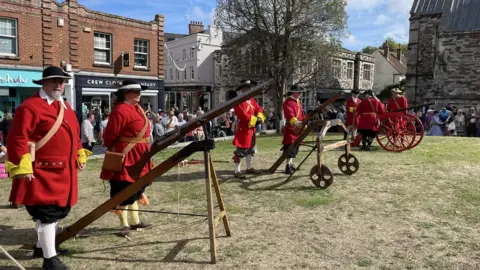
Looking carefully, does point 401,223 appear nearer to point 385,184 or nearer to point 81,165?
point 385,184

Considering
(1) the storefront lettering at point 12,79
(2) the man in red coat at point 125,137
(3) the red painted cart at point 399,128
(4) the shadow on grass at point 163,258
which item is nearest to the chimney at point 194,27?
(1) the storefront lettering at point 12,79

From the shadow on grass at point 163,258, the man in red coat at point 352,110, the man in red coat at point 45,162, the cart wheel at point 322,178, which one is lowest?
the shadow on grass at point 163,258

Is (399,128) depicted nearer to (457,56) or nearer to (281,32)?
(281,32)

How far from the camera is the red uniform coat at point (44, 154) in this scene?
3.48 m

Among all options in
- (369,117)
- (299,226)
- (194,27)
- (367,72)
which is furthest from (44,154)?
(367,72)

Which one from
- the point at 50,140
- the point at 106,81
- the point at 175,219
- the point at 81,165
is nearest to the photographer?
the point at 50,140

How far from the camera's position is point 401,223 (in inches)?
193

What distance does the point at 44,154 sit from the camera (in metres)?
3.65

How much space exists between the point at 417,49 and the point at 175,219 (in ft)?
103

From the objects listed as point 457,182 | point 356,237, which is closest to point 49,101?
point 356,237

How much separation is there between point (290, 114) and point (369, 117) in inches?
168

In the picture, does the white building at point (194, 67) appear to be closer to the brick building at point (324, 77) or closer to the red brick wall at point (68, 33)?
the brick building at point (324, 77)

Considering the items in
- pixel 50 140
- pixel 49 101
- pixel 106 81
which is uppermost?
pixel 106 81

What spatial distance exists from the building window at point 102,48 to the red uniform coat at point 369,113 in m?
15.2
